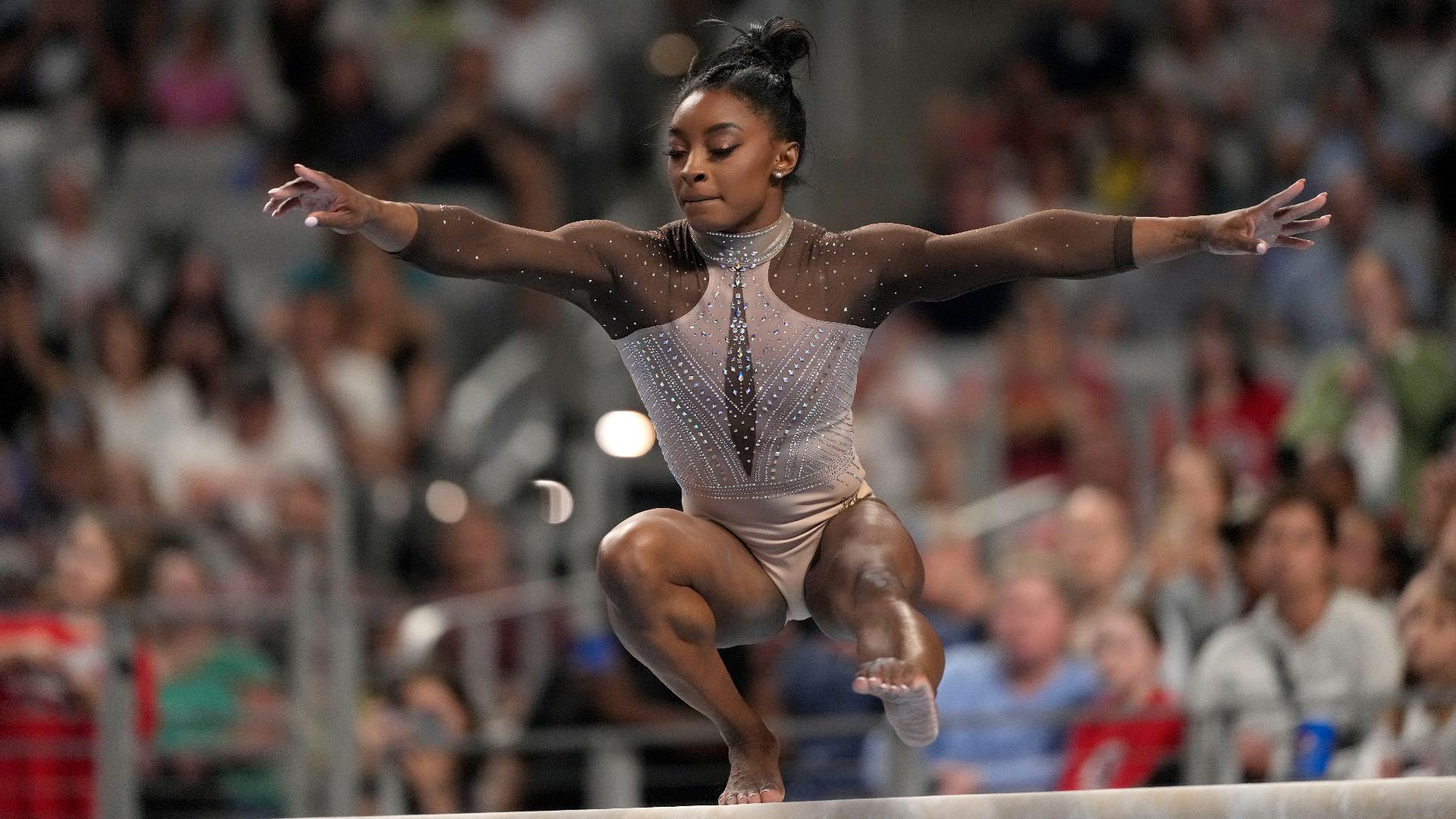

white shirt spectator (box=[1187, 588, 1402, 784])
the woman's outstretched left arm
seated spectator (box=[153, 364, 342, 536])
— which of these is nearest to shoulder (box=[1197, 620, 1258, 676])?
white shirt spectator (box=[1187, 588, 1402, 784])

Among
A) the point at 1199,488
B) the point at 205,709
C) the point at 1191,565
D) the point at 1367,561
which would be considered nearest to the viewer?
the point at 1367,561

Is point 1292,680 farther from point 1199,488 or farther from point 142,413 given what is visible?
point 142,413

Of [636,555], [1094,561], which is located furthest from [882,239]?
[1094,561]

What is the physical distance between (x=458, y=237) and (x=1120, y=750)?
117 inches

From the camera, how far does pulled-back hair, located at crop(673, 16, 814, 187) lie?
320cm

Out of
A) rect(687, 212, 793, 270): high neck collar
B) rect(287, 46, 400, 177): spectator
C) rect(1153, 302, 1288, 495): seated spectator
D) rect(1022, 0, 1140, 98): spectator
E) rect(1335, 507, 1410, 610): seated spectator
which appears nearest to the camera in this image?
rect(687, 212, 793, 270): high neck collar

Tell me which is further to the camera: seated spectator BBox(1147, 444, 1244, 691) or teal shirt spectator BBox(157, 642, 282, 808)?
teal shirt spectator BBox(157, 642, 282, 808)

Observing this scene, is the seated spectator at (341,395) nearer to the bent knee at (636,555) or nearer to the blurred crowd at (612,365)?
the blurred crowd at (612,365)

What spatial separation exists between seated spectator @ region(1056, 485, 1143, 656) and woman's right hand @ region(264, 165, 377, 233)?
3.34 metres

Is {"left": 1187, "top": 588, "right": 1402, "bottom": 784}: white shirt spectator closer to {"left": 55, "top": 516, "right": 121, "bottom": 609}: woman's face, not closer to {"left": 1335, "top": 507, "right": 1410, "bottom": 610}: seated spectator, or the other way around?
{"left": 1335, "top": 507, "right": 1410, "bottom": 610}: seated spectator

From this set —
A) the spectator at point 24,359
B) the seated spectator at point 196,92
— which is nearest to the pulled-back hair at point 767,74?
the spectator at point 24,359

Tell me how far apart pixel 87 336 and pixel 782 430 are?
5.64 m

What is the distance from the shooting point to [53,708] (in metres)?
5.77

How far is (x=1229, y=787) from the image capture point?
2660 millimetres
